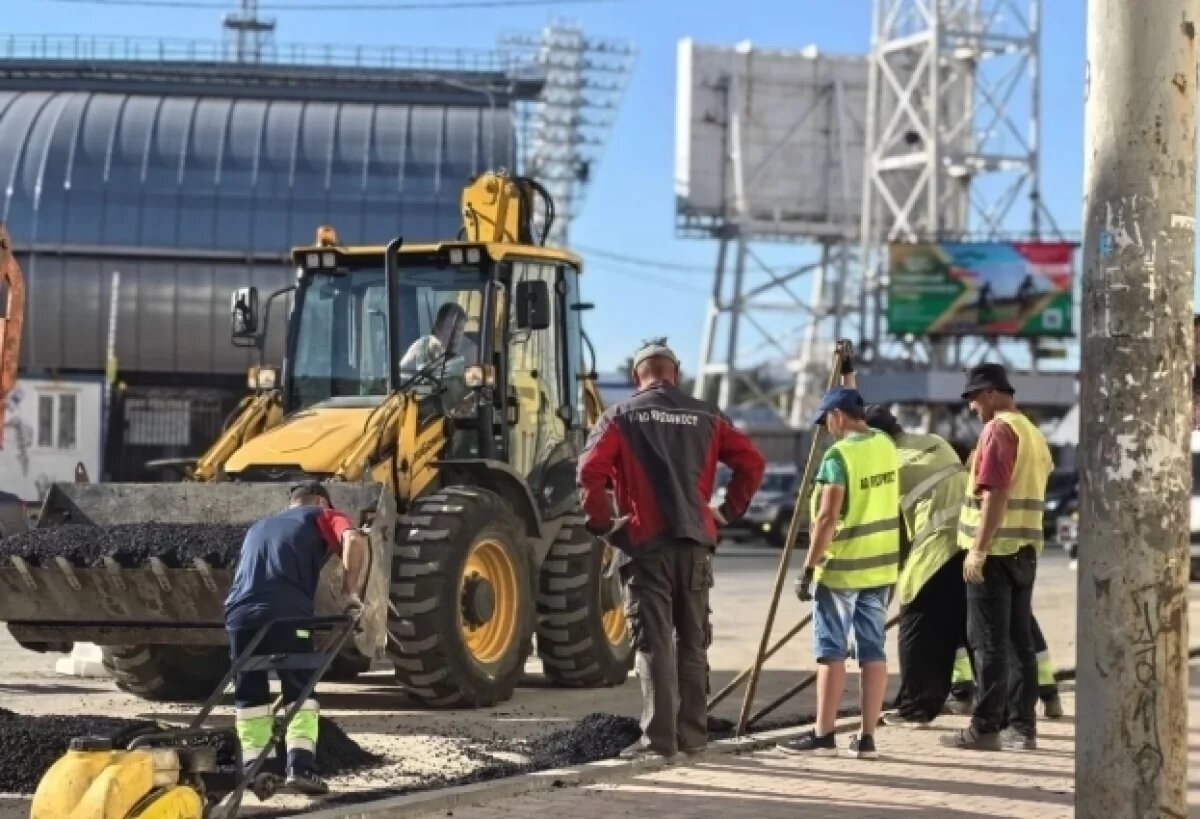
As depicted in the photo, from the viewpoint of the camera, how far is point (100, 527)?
490 inches

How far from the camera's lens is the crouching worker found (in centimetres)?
909

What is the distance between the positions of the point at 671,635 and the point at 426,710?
2.93 metres

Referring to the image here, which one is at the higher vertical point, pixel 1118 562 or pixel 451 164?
pixel 451 164

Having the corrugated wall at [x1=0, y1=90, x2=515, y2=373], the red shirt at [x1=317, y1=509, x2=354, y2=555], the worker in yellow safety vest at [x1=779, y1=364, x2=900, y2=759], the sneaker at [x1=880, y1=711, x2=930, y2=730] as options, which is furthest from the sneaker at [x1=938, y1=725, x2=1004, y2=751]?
the corrugated wall at [x1=0, y1=90, x2=515, y2=373]

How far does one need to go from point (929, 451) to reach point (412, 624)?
10.5 ft

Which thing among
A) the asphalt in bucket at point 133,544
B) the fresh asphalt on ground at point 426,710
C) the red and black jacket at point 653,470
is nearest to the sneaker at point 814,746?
the red and black jacket at point 653,470

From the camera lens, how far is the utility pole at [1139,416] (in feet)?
23.1

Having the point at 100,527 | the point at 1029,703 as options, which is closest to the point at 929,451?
the point at 1029,703

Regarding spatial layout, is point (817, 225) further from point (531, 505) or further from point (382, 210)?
point (531, 505)

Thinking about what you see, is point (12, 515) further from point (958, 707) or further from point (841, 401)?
point (841, 401)

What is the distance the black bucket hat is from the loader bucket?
3323 millimetres

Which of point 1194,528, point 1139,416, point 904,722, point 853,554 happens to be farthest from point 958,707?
point 1194,528

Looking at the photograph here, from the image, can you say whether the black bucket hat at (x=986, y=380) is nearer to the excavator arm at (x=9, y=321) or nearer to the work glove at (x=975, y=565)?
the work glove at (x=975, y=565)

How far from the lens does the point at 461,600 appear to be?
42.1ft
